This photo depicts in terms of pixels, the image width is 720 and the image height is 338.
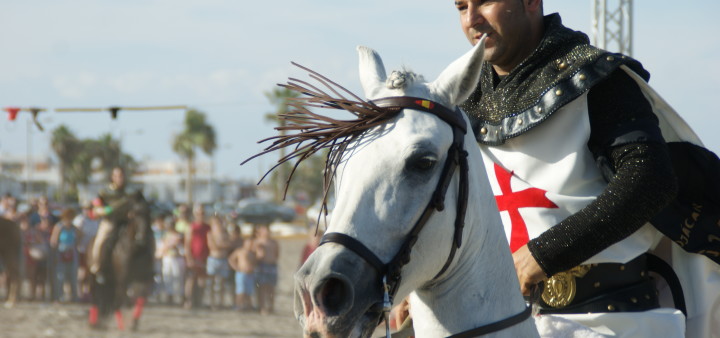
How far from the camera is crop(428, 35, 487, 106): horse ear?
2.34m

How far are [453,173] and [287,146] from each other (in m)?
0.52

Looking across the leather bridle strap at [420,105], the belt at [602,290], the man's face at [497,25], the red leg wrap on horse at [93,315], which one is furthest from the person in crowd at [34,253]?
the leather bridle strap at [420,105]

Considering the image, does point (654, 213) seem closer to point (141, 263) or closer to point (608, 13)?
point (608, 13)

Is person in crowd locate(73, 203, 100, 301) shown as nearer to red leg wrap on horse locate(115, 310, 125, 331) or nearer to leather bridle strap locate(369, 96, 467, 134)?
red leg wrap on horse locate(115, 310, 125, 331)

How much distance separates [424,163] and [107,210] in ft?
35.0

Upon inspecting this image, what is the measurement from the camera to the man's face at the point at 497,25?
3.01 metres

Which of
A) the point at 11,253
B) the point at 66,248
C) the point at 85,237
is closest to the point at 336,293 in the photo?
the point at 85,237

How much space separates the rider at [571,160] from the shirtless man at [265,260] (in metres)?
10.3

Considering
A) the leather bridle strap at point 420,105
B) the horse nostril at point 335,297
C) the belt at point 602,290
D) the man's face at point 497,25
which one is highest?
the man's face at point 497,25

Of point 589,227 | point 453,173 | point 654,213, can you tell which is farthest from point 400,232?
point 654,213

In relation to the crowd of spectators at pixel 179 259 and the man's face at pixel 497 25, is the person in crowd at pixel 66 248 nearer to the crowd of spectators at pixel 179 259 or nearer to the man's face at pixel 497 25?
the crowd of spectators at pixel 179 259

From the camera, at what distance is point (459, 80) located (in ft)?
7.75

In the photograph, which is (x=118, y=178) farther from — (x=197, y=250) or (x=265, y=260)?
(x=265, y=260)

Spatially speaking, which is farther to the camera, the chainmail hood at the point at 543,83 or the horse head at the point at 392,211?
the chainmail hood at the point at 543,83
